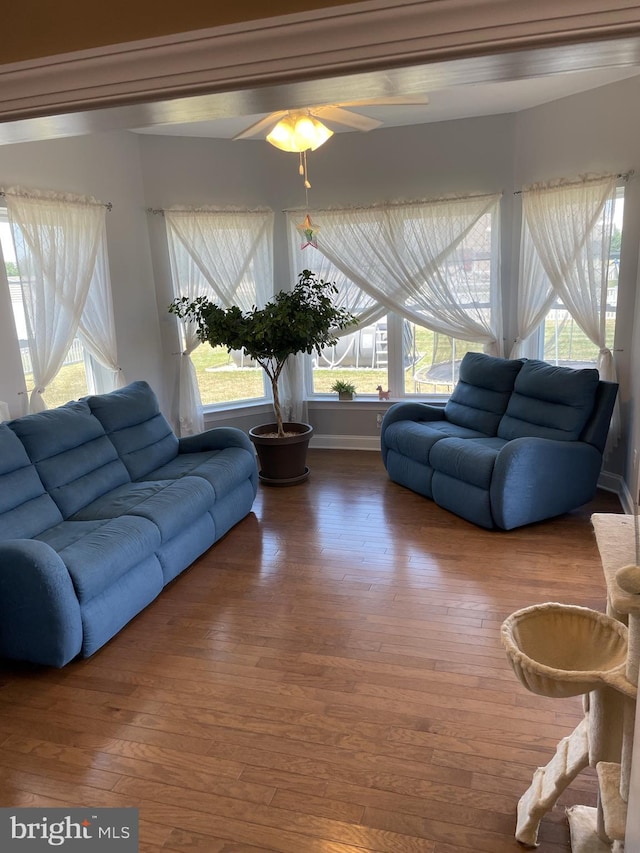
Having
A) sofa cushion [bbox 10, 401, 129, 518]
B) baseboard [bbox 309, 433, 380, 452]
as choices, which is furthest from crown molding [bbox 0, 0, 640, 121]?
baseboard [bbox 309, 433, 380, 452]

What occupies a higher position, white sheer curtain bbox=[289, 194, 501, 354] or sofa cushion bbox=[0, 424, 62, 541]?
white sheer curtain bbox=[289, 194, 501, 354]

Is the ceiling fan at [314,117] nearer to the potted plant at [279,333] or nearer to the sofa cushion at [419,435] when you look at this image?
the potted plant at [279,333]

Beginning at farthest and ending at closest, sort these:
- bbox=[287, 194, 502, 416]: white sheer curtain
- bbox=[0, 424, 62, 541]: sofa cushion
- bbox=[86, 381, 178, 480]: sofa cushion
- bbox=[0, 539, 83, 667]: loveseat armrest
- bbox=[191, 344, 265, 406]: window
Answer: bbox=[191, 344, 265, 406]: window < bbox=[287, 194, 502, 416]: white sheer curtain < bbox=[86, 381, 178, 480]: sofa cushion < bbox=[0, 424, 62, 541]: sofa cushion < bbox=[0, 539, 83, 667]: loveseat armrest

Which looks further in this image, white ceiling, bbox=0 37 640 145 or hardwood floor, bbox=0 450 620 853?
hardwood floor, bbox=0 450 620 853

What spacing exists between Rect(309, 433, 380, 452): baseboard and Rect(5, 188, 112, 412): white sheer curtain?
2.51 metres

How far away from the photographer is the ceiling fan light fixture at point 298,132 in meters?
2.95

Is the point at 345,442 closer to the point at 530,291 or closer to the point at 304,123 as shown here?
the point at 530,291

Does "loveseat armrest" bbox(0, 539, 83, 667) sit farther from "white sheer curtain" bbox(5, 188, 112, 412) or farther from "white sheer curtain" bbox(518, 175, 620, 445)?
"white sheer curtain" bbox(518, 175, 620, 445)

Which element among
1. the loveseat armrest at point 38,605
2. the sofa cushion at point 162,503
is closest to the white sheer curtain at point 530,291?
the sofa cushion at point 162,503

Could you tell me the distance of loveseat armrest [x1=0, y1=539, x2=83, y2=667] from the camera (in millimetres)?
2455

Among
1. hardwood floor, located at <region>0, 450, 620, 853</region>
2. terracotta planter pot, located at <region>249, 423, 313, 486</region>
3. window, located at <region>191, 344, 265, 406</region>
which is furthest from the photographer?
window, located at <region>191, 344, 265, 406</region>

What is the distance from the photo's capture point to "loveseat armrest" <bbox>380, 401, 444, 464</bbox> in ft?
15.5

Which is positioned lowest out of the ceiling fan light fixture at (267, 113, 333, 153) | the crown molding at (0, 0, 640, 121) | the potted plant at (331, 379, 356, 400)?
the potted plant at (331, 379, 356, 400)

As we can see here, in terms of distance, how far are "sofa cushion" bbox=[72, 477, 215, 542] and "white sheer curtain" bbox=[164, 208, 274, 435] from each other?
172 cm
